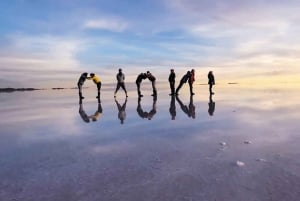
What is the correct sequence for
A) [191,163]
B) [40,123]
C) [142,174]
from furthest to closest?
[40,123] < [191,163] < [142,174]

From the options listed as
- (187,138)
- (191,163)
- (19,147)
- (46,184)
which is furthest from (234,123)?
(46,184)

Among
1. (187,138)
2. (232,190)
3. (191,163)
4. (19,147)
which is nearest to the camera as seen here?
(232,190)

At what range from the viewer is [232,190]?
460cm

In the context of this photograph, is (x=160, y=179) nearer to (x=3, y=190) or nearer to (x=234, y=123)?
(x=3, y=190)

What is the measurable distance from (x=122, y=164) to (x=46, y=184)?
1.41 metres

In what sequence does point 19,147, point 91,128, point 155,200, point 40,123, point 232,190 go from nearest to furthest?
point 155,200, point 232,190, point 19,147, point 91,128, point 40,123

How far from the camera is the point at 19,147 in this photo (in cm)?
791

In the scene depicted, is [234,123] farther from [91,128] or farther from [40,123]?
[40,123]

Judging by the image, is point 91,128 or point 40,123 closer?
point 91,128

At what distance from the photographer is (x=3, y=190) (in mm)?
4832

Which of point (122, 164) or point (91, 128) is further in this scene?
point (91, 128)

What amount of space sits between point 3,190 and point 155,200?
6.51 ft

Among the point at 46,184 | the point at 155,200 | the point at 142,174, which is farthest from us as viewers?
the point at 142,174

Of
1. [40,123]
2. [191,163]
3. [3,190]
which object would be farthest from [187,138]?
[40,123]
